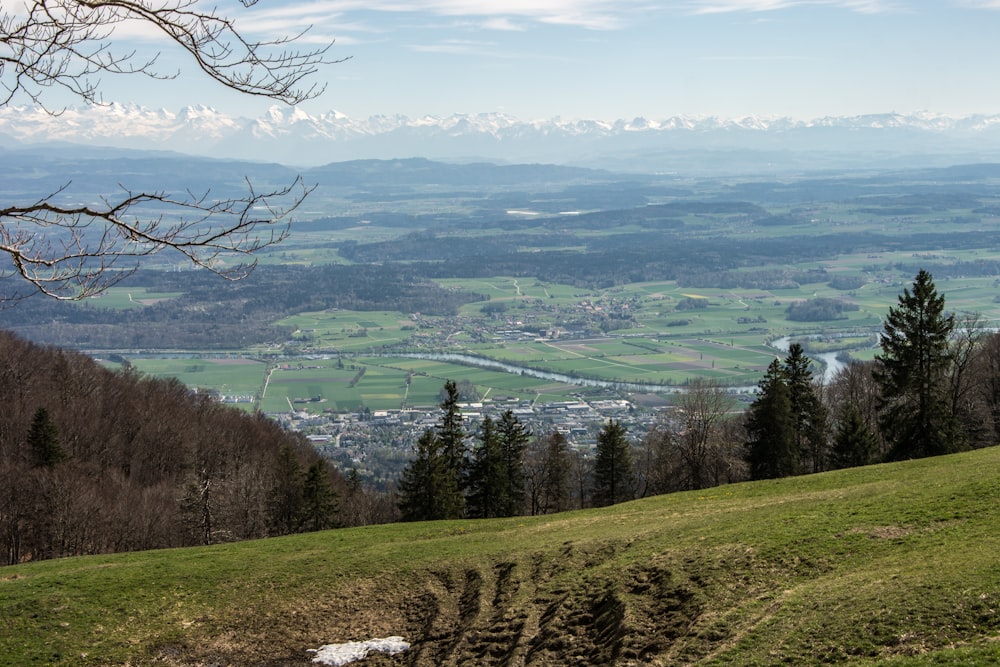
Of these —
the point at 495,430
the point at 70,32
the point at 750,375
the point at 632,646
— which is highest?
the point at 70,32

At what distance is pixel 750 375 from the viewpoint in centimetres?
10388

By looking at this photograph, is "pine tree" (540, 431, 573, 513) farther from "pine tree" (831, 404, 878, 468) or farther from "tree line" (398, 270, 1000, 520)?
"pine tree" (831, 404, 878, 468)

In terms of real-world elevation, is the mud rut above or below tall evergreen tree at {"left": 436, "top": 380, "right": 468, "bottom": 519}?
above

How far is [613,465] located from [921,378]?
51.7 feet

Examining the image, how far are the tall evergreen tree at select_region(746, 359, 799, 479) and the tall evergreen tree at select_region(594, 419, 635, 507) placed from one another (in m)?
6.73

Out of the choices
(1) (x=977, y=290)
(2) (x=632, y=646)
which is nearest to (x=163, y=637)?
(2) (x=632, y=646)

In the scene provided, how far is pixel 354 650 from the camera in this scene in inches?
667

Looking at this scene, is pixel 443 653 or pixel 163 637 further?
pixel 163 637

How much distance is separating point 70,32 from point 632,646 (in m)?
12.0

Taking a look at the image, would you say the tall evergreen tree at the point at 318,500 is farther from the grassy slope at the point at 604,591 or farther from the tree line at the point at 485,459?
the grassy slope at the point at 604,591

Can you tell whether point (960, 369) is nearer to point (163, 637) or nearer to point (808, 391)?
point (808, 391)

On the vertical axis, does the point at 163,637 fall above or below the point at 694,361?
above

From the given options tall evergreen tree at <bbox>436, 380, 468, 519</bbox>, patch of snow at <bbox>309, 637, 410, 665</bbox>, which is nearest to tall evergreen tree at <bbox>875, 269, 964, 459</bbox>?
tall evergreen tree at <bbox>436, 380, 468, 519</bbox>

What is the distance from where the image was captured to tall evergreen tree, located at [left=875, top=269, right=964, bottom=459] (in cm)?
3381
